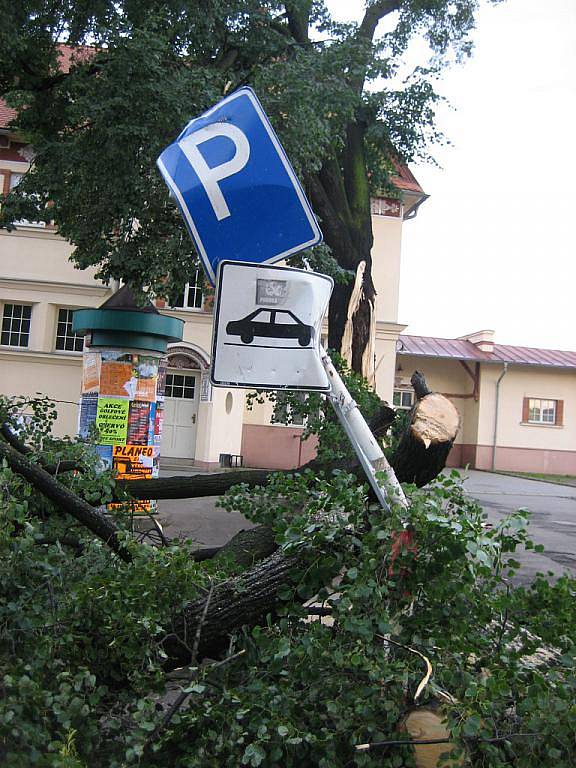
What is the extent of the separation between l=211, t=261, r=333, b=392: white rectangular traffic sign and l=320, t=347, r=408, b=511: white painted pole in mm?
107

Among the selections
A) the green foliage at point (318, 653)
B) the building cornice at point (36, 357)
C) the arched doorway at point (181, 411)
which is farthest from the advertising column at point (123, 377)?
the arched doorway at point (181, 411)

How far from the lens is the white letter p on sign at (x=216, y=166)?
304cm

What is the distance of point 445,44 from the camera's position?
13.5 m

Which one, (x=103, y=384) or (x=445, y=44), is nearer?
(x=103, y=384)

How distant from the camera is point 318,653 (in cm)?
265

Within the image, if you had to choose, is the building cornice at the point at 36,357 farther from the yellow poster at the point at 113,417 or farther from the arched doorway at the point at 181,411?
the yellow poster at the point at 113,417

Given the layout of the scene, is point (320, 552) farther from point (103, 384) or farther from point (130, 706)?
point (103, 384)

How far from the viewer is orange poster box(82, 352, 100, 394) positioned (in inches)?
416

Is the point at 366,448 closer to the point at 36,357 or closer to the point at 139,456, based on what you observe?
the point at 139,456

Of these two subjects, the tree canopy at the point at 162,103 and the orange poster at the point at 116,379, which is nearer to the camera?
the tree canopy at the point at 162,103

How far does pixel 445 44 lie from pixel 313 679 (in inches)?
514

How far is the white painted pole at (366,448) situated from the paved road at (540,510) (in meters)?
1.12

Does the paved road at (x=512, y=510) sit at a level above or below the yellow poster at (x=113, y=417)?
below

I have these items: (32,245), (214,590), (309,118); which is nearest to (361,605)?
(214,590)
